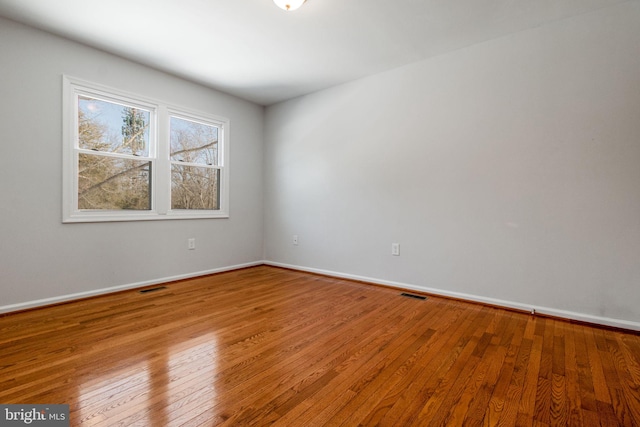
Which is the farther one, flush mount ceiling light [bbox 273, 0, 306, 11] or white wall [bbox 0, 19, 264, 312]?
white wall [bbox 0, 19, 264, 312]

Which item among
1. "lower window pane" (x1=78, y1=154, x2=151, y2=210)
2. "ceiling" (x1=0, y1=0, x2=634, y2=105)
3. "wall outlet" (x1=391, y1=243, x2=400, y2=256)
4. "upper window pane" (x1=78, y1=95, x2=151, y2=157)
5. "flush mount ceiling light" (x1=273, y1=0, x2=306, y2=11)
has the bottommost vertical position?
"wall outlet" (x1=391, y1=243, x2=400, y2=256)

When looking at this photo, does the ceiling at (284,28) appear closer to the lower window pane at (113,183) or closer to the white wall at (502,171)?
the white wall at (502,171)

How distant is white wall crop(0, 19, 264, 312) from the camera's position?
2.52 meters

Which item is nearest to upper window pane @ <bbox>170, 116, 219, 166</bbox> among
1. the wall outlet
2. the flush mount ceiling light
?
the flush mount ceiling light

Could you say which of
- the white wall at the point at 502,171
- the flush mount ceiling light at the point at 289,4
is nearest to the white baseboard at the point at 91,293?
the white wall at the point at 502,171

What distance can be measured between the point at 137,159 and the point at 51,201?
89cm

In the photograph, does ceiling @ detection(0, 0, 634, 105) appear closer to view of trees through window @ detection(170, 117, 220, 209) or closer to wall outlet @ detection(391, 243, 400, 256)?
view of trees through window @ detection(170, 117, 220, 209)

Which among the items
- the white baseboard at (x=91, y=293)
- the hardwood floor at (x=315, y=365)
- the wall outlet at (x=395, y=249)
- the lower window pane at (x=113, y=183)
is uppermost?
the lower window pane at (x=113, y=183)

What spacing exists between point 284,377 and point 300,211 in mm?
2853

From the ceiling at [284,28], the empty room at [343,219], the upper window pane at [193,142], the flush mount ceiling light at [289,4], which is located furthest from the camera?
the upper window pane at [193,142]

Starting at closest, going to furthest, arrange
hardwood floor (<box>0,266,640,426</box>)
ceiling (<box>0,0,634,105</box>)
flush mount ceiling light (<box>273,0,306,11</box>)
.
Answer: hardwood floor (<box>0,266,640,426</box>)
flush mount ceiling light (<box>273,0,306,11</box>)
ceiling (<box>0,0,634,105</box>)

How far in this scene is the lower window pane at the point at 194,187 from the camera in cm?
376

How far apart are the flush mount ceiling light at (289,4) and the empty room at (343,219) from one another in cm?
2

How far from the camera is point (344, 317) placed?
251 centimetres
